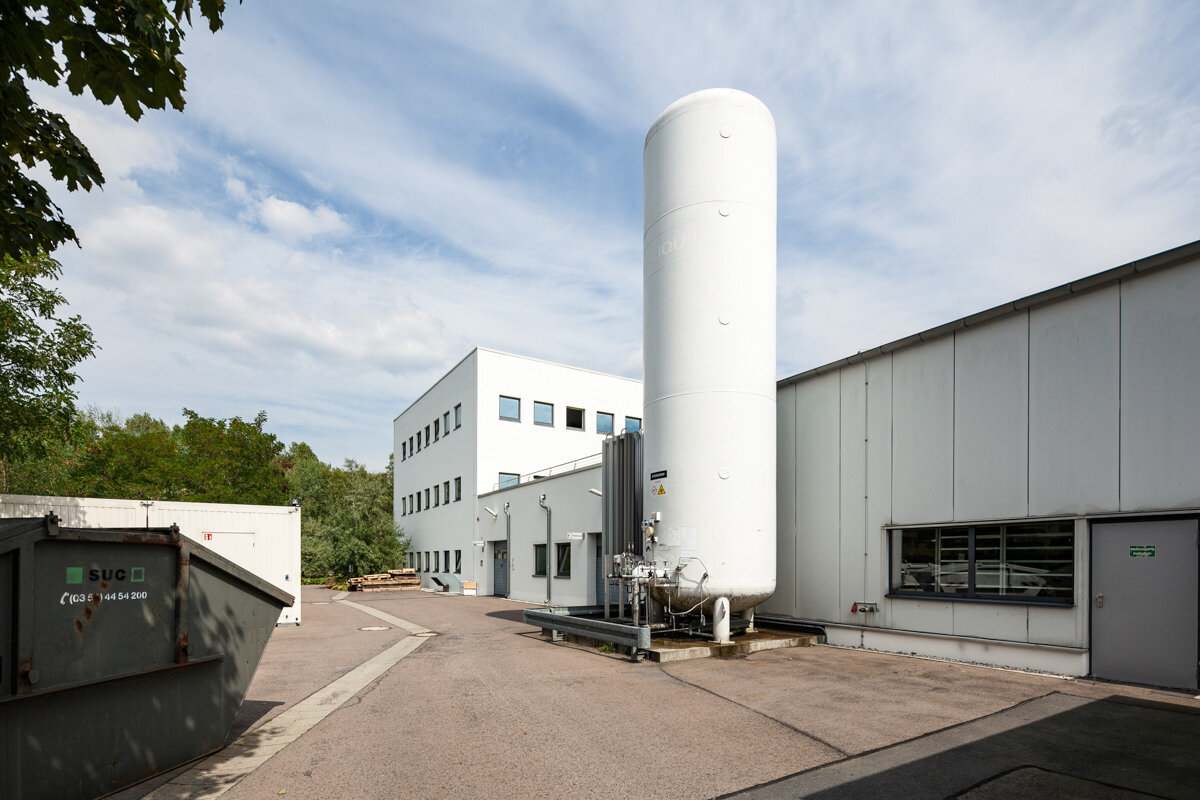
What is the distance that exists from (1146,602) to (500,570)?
2337 cm

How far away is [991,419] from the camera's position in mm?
10781

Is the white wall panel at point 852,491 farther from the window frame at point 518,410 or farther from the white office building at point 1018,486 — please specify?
the window frame at point 518,410

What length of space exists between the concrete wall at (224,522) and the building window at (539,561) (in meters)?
8.43

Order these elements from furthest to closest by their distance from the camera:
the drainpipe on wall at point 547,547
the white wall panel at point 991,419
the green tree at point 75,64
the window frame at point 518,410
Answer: the window frame at point 518,410
the drainpipe on wall at point 547,547
the white wall panel at point 991,419
the green tree at point 75,64

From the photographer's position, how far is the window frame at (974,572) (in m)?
9.65

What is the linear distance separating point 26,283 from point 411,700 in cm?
857

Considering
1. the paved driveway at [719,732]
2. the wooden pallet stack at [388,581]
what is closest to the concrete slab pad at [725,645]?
the paved driveway at [719,732]

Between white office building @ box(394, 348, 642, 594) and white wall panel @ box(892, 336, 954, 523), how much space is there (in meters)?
17.5

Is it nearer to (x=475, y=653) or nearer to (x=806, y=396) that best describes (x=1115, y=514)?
(x=806, y=396)

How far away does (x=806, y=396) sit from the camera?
1442cm

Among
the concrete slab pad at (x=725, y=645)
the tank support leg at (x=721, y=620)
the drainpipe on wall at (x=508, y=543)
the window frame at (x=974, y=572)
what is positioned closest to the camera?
the window frame at (x=974, y=572)

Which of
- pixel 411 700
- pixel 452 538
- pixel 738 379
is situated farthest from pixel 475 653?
pixel 452 538

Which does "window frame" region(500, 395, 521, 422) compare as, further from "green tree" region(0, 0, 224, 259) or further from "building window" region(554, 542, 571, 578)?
"green tree" region(0, 0, 224, 259)

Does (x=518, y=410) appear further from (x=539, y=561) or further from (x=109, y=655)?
(x=109, y=655)
